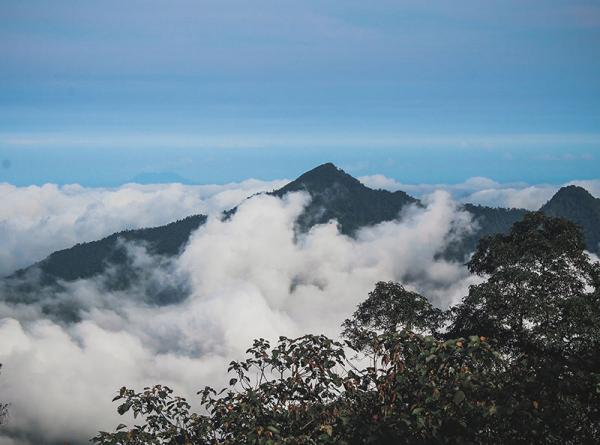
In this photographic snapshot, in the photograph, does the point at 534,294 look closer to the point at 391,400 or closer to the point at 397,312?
the point at 397,312

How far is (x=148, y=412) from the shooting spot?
1165 cm

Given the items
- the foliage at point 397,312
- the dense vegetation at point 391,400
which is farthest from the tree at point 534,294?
the dense vegetation at point 391,400

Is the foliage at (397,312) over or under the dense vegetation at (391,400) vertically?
under

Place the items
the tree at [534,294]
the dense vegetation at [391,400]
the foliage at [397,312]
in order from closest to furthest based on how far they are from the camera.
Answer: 1. the dense vegetation at [391,400]
2. the tree at [534,294]
3. the foliage at [397,312]

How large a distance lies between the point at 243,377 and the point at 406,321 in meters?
19.2

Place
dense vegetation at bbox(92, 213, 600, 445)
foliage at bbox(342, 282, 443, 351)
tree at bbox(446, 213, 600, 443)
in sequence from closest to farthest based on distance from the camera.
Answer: dense vegetation at bbox(92, 213, 600, 445), tree at bbox(446, 213, 600, 443), foliage at bbox(342, 282, 443, 351)

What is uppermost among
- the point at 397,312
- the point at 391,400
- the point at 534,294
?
the point at 391,400

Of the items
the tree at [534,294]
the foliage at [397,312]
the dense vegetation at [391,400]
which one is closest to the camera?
the dense vegetation at [391,400]

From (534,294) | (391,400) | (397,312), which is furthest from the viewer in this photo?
(397,312)

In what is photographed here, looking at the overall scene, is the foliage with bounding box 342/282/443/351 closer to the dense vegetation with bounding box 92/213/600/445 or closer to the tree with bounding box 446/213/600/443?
the tree with bounding box 446/213/600/443

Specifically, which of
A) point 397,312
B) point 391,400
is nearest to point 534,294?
point 397,312

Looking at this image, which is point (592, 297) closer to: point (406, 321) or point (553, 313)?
point (553, 313)

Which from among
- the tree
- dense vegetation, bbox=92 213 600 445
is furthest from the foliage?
dense vegetation, bbox=92 213 600 445

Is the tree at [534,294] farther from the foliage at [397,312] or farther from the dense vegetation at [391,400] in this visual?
the dense vegetation at [391,400]
